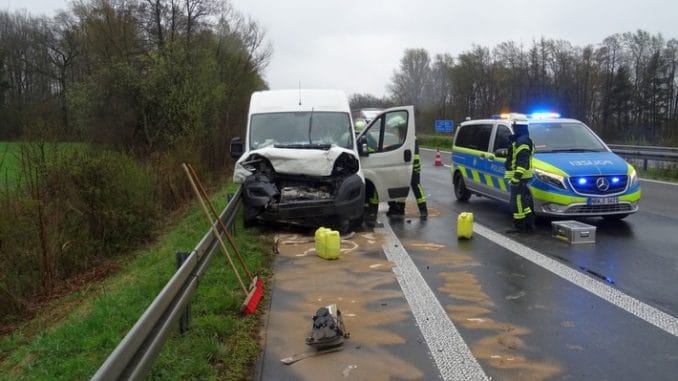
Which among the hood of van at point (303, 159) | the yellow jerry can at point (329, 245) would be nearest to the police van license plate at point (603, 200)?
the hood of van at point (303, 159)

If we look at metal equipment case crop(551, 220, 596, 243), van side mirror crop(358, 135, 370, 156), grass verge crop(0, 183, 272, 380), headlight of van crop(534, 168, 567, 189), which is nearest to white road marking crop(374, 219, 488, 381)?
grass verge crop(0, 183, 272, 380)

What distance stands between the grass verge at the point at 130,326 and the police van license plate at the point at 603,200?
512 cm

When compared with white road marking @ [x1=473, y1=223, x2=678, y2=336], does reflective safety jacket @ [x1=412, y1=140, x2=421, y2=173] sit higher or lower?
higher

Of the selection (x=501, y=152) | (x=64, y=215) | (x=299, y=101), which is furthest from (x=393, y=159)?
(x=64, y=215)

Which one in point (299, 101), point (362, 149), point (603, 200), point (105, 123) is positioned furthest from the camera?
point (105, 123)

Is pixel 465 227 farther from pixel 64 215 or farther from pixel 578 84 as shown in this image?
pixel 578 84

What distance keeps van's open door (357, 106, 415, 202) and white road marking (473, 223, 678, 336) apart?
8.09ft

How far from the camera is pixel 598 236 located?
8.91 metres

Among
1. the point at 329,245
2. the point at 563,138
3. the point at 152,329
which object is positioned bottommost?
the point at 329,245

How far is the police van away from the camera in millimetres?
9188

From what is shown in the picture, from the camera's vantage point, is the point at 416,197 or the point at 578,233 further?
the point at 416,197

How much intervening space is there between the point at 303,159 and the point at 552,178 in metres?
3.99

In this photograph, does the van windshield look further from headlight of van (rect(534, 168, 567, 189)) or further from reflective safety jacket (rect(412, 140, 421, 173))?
headlight of van (rect(534, 168, 567, 189))

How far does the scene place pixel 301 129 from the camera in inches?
412
